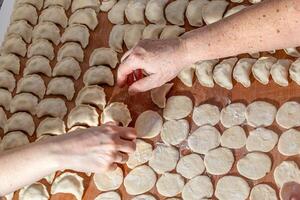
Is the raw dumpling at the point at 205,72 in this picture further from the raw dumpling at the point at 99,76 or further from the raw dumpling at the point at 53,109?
the raw dumpling at the point at 53,109

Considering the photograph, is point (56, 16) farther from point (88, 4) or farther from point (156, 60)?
point (156, 60)

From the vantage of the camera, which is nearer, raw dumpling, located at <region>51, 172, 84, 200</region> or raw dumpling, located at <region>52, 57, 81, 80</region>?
raw dumpling, located at <region>51, 172, 84, 200</region>

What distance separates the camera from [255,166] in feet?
3.88

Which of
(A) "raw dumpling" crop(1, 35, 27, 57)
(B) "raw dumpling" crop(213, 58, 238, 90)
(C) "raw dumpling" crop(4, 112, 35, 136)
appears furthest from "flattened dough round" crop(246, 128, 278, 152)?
(A) "raw dumpling" crop(1, 35, 27, 57)

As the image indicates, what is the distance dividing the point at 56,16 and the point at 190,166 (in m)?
0.50

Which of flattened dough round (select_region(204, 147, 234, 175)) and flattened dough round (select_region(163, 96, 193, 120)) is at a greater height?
flattened dough round (select_region(163, 96, 193, 120))

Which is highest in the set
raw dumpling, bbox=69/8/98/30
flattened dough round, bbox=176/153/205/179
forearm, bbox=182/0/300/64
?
forearm, bbox=182/0/300/64

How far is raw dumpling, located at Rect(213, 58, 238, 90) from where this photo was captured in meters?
1.27

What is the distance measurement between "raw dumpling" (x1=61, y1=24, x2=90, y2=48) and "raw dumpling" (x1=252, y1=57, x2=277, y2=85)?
39cm

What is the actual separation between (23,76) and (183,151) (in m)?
0.42

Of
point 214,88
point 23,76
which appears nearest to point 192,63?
point 214,88

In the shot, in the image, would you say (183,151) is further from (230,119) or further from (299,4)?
(299,4)

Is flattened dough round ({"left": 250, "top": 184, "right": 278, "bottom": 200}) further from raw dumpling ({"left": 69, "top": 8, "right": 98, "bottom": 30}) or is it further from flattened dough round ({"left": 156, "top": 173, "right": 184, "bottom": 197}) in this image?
raw dumpling ({"left": 69, "top": 8, "right": 98, "bottom": 30})

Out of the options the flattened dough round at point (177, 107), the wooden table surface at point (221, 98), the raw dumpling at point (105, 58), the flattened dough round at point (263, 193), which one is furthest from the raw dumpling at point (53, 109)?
the flattened dough round at point (263, 193)
